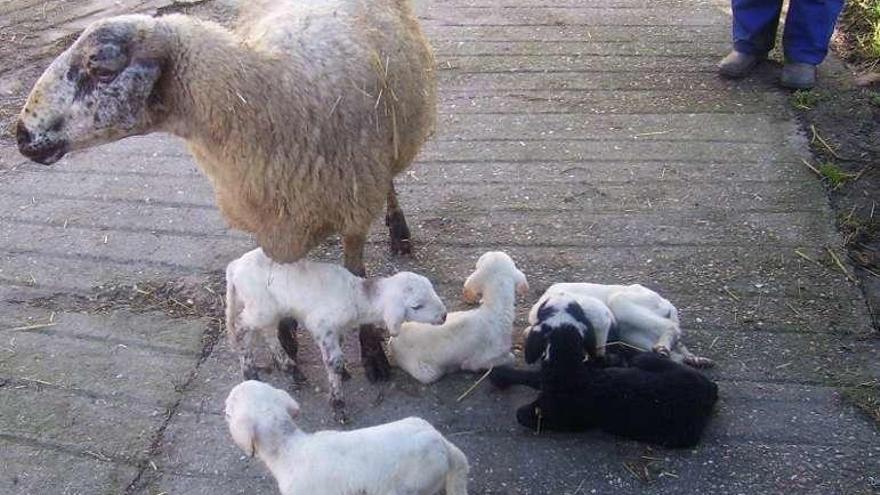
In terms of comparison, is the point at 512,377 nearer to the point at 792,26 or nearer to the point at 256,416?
the point at 256,416

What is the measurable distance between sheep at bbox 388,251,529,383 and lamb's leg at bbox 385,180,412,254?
0.78 m

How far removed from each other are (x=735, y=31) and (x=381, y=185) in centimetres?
348

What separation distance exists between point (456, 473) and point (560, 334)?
62 centimetres

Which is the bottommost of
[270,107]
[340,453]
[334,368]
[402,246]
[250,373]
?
[402,246]

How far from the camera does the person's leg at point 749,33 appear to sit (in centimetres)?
536

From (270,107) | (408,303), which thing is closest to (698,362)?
(408,303)

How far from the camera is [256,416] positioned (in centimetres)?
244

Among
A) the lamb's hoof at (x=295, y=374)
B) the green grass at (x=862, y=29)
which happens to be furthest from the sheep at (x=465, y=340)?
the green grass at (x=862, y=29)

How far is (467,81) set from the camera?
566 centimetres

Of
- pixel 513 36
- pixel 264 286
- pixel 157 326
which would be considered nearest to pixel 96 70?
pixel 264 286

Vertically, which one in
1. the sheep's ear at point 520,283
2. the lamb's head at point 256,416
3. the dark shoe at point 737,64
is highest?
the lamb's head at point 256,416

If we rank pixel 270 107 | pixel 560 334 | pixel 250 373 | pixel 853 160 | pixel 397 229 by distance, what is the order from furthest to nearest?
pixel 853 160, pixel 397 229, pixel 250 373, pixel 560 334, pixel 270 107

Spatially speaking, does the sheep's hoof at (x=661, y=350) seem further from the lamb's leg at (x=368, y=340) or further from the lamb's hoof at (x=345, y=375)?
the lamb's hoof at (x=345, y=375)

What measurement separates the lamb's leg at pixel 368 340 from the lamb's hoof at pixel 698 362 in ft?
3.78
